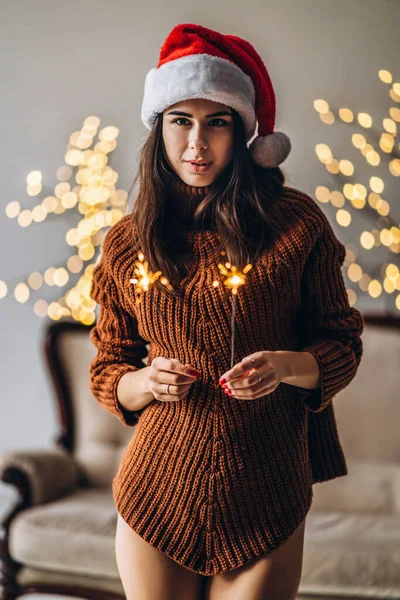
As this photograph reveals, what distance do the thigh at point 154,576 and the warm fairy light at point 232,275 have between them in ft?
1.38

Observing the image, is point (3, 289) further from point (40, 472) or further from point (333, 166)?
point (333, 166)

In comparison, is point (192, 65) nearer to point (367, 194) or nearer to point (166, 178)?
point (166, 178)

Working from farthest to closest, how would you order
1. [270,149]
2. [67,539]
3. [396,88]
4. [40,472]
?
[396,88] < [40,472] < [67,539] < [270,149]

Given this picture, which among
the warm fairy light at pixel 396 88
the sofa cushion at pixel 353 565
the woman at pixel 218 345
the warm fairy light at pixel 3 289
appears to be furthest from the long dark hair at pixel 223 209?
the warm fairy light at pixel 3 289

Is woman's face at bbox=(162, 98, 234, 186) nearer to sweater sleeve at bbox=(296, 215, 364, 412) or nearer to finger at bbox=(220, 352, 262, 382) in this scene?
sweater sleeve at bbox=(296, 215, 364, 412)

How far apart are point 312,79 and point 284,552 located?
80.1 inches

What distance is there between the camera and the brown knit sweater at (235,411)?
3.20 ft

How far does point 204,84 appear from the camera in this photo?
3.39 ft

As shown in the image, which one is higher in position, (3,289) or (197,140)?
(197,140)

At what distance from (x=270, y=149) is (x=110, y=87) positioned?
180 centimetres

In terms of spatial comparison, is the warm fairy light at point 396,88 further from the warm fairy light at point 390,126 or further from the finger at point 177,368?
the finger at point 177,368

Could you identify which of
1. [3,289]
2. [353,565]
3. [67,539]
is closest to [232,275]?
[353,565]

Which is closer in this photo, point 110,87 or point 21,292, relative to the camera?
point 110,87

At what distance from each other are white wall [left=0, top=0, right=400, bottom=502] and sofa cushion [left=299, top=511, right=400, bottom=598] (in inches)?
38.6
